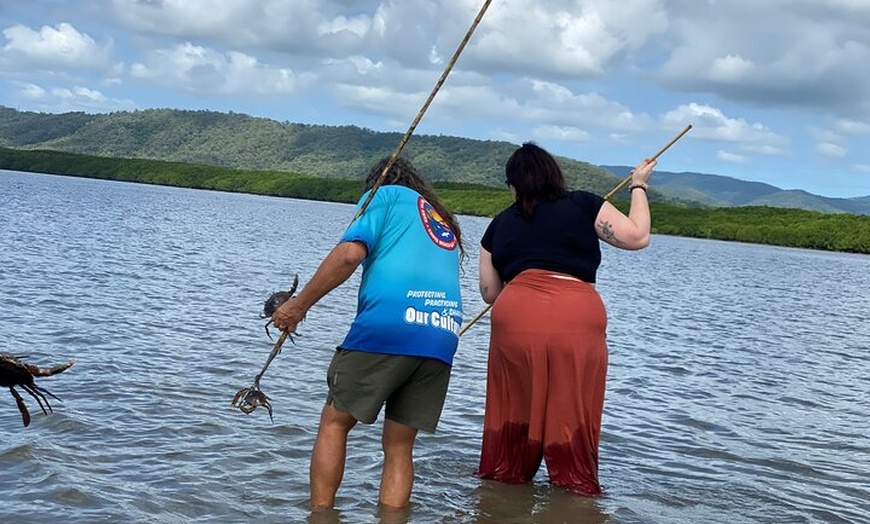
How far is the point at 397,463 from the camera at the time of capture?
5906 millimetres

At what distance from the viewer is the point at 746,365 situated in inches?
641

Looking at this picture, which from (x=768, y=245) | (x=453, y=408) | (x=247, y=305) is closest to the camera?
(x=453, y=408)

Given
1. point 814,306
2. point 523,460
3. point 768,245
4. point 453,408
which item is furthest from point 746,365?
point 768,245

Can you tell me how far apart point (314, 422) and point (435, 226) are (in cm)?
403

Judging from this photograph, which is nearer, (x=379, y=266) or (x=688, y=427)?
(x=379, y=266)

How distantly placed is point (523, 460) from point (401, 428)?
5.31 ft

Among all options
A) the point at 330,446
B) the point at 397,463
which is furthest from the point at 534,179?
the point at 330,446

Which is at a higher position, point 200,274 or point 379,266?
point 379,266

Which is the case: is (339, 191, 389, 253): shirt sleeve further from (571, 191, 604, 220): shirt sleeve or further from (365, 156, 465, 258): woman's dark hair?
(571, 191, 604, 220): shirt sleeve

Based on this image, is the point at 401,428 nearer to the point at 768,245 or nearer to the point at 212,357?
the point at 212,357

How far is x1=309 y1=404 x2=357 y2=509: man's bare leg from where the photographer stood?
570cm

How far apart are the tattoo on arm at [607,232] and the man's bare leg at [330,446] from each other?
83.4 inches

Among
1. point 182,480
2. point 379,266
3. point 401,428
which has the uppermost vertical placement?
point 379,266

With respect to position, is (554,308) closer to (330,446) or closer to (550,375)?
(550,375)
